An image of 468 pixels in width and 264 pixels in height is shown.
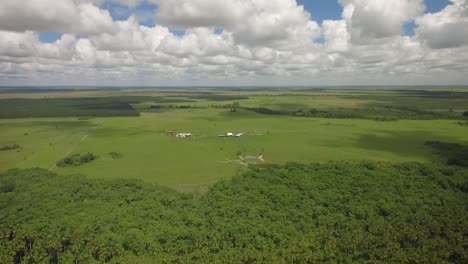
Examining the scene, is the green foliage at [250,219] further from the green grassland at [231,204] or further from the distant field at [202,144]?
the distant field at [202,144]

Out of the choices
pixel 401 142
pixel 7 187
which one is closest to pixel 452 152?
pixel 401 142

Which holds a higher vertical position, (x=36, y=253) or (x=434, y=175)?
(x=434, y=175)

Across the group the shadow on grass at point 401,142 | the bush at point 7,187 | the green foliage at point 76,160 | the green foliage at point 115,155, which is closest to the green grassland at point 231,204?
the bush at point 7,187

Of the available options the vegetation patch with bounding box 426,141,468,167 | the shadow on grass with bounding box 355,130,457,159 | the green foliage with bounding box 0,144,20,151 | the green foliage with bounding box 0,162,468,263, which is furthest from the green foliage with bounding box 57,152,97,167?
the vegetation patch with bounding box 426,141,468,167

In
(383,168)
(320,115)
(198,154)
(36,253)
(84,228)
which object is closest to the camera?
(36,253)

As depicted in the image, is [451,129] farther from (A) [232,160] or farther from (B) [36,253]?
(B) [36,253]

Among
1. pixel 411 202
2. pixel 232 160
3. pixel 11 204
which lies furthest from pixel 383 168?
pixel 11 204

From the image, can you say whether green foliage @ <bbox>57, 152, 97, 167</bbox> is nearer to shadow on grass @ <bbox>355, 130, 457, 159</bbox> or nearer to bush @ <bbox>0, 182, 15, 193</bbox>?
bush @ <bbox>0, 182, 15, 193</bbox>

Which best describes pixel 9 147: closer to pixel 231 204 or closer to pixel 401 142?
pixel 231 204
